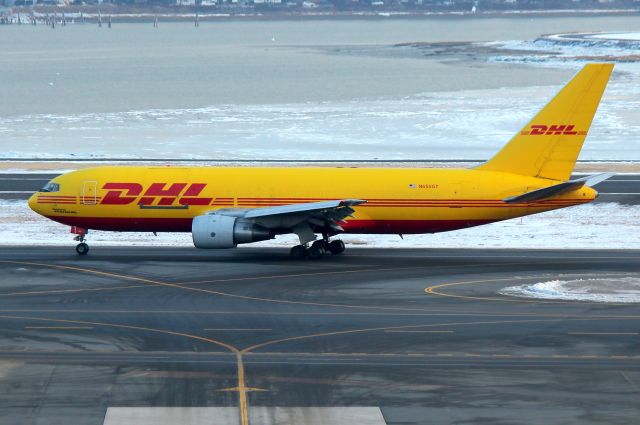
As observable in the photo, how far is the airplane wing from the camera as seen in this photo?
48.6 meters

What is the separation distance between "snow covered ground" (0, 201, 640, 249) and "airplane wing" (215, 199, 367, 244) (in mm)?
4821

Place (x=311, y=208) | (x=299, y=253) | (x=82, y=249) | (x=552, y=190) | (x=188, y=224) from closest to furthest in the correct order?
1. (x=552, y=190)
2. (x=311, y=208)
3. (x=299, y=253)
4. (x=188, y=224)
5. (x=82, y=249)

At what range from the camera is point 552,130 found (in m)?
49.9

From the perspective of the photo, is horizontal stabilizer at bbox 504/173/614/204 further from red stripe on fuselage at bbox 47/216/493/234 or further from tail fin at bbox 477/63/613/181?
red stripe on fuselage at bbox 47/216/493/234

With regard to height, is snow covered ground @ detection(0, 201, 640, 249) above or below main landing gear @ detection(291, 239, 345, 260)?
below

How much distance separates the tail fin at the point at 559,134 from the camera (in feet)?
162

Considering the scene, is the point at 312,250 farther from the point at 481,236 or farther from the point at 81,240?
the point at 481,236

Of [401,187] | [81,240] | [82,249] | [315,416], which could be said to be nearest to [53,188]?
[81,240]

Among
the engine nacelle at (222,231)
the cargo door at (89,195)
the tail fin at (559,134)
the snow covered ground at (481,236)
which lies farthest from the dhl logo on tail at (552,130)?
the cargo door at (89,195)

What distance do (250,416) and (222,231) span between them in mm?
21186

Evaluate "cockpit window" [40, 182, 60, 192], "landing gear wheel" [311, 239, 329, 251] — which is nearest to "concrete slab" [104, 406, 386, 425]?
"landing gear wheel" [311, 239, 329, 251]

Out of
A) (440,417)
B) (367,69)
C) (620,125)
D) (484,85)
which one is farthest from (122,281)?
(367,69)

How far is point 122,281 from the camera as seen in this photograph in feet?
147

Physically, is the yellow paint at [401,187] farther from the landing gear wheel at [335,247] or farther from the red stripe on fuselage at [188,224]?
the landing gear wheel at [335,247]
